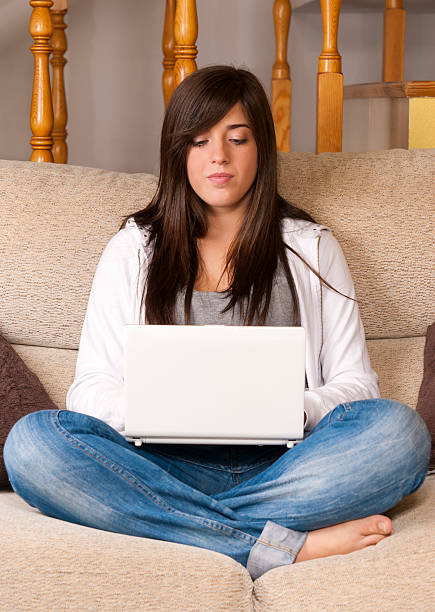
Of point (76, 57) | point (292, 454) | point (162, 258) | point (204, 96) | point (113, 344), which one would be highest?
point (76, 57)

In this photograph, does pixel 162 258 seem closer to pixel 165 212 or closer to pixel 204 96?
pixel 165 212

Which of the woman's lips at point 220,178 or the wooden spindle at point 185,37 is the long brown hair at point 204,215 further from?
the wooden spindle at point 185,37

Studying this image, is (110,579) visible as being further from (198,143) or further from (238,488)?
(198,143)

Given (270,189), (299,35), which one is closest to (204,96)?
(270,189)

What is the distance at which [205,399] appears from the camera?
1.21 m

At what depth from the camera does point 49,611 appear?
1112 mm

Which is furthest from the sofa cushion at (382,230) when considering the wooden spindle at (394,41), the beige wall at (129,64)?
the wooden spindle at (394,41)

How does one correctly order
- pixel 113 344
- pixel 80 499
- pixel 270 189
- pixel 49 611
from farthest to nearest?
1. pixel 270 189
2. pixel 113 344
3. pixel 80 499
4. pixel 49 611

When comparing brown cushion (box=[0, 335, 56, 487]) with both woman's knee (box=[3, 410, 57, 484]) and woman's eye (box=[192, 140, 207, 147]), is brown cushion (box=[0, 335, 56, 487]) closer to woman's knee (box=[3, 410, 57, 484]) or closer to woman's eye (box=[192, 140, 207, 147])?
woman's knee (box=[3, 410, 57, 484])

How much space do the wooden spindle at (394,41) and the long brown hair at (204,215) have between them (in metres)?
1.90

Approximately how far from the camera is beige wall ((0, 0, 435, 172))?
3.34 m

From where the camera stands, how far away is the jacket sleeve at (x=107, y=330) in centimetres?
150

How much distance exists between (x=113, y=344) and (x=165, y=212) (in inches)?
12.3

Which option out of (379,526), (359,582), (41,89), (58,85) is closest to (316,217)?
(379,526)
